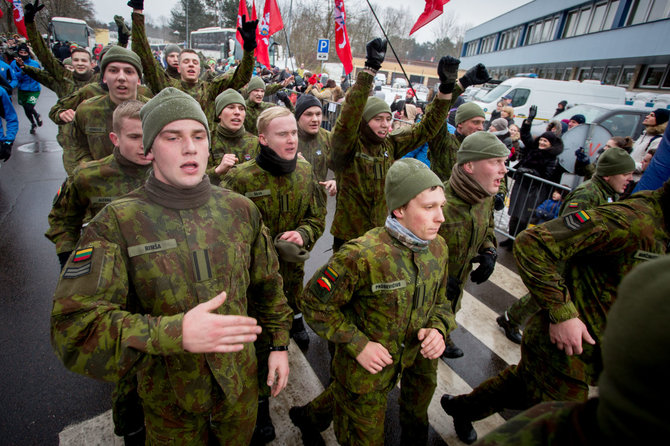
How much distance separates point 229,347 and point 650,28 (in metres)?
32.3

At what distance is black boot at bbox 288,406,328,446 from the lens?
2.57 metres

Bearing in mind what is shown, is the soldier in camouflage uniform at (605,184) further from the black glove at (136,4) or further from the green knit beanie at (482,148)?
the black glove at (136,4)

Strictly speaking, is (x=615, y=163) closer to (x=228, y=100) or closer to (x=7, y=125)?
(x=228, y=100)

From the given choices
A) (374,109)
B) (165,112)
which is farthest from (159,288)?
(374,109)

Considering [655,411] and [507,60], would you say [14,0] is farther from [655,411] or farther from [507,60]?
[507,60]

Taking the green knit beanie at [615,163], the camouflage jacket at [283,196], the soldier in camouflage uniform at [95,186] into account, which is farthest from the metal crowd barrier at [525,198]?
the soldier in camouflage uniform at [95,186]

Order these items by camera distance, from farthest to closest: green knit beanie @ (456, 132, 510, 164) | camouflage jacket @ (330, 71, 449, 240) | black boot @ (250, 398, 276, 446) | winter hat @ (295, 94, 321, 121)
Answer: winter hat @ (295, 94, 321, 121) → camouflage jacket @ (330, 71, 449, 240) → green knit beanie @ (456, 132, 510, 164) → black boot @ (250, 398, 276, 446)

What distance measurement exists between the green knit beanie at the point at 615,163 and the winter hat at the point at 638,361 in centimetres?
322

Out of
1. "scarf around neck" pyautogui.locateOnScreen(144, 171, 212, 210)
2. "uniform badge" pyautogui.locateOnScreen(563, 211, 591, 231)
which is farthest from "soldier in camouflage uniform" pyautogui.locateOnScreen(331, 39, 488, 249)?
"scarf around neck" pyautogui.locateOnScreen(144, 171, 212, 210)

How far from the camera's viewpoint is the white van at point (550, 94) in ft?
49.5

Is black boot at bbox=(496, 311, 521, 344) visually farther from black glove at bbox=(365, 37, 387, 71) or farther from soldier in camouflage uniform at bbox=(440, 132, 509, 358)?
black glove at bbox=(365, 37, 387, 71)

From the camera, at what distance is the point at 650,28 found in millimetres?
22625

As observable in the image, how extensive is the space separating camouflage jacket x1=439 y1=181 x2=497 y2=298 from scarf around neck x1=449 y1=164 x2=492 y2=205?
52mm

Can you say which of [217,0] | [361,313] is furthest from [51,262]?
[217,0]
